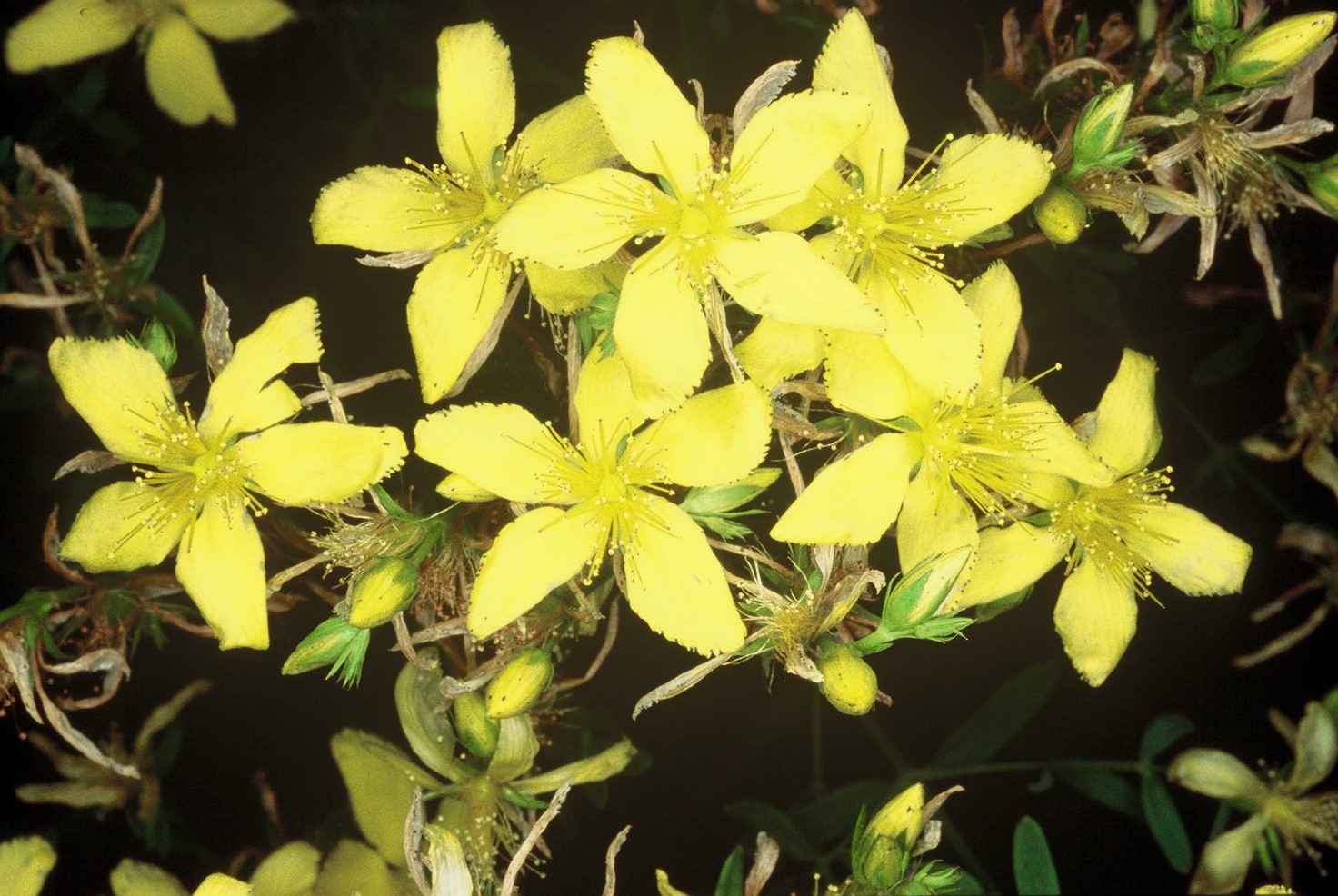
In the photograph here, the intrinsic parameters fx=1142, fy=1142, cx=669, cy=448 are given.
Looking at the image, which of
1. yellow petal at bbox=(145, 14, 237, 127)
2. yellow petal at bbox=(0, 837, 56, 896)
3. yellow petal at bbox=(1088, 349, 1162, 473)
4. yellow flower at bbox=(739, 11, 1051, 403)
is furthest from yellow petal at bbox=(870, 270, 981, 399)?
yellow petal at bbox=(0, 837, 56, 896)

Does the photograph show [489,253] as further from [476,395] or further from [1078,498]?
[1078,498]

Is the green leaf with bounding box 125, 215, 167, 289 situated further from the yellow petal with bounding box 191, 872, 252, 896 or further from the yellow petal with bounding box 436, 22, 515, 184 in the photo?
the yellow petal with bounding box 191, 872, 252, 896

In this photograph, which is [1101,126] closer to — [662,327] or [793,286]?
[793,286]

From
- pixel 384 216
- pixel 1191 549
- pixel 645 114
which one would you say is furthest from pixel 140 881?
pixel 1191 549

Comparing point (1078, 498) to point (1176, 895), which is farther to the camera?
point (1176, 895)

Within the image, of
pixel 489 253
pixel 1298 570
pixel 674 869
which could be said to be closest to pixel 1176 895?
pixel 1298 570

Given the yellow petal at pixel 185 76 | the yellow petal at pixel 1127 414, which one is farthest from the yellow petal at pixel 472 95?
the yellow petal at pixel 1127 414
